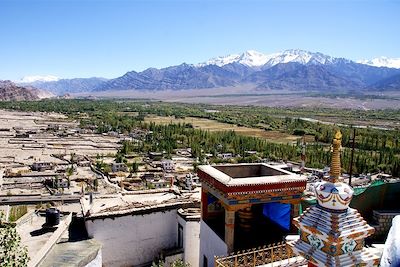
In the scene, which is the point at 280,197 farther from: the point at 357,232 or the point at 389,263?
the point at 389,263

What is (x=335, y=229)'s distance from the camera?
657cm

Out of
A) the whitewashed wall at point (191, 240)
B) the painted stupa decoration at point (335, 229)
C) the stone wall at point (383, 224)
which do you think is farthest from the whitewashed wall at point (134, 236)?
the painted stupa decoration at point (335, 229)

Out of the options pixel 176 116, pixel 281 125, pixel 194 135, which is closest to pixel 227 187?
pixel 194 135

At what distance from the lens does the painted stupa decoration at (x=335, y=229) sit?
6.57m

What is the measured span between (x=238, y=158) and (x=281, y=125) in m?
52.5

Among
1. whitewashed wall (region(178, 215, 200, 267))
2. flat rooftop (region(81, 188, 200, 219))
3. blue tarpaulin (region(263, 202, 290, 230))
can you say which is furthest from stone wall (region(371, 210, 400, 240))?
flat rooftop (region(81, 188, 200, 219))

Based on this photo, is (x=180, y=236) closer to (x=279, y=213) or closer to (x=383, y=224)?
(x=279, y=213)

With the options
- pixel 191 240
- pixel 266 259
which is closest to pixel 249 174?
pixel 191 240

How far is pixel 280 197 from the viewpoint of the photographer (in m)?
11.1

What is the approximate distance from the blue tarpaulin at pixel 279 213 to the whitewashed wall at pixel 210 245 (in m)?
2.04

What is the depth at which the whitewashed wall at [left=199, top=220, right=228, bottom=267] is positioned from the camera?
11.2 m

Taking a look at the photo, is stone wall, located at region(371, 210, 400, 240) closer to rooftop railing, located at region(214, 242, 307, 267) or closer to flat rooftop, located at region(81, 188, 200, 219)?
rooftop railing, located at region(214, 242, 307, 267)

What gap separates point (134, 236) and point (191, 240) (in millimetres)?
2071

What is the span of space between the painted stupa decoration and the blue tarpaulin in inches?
191
